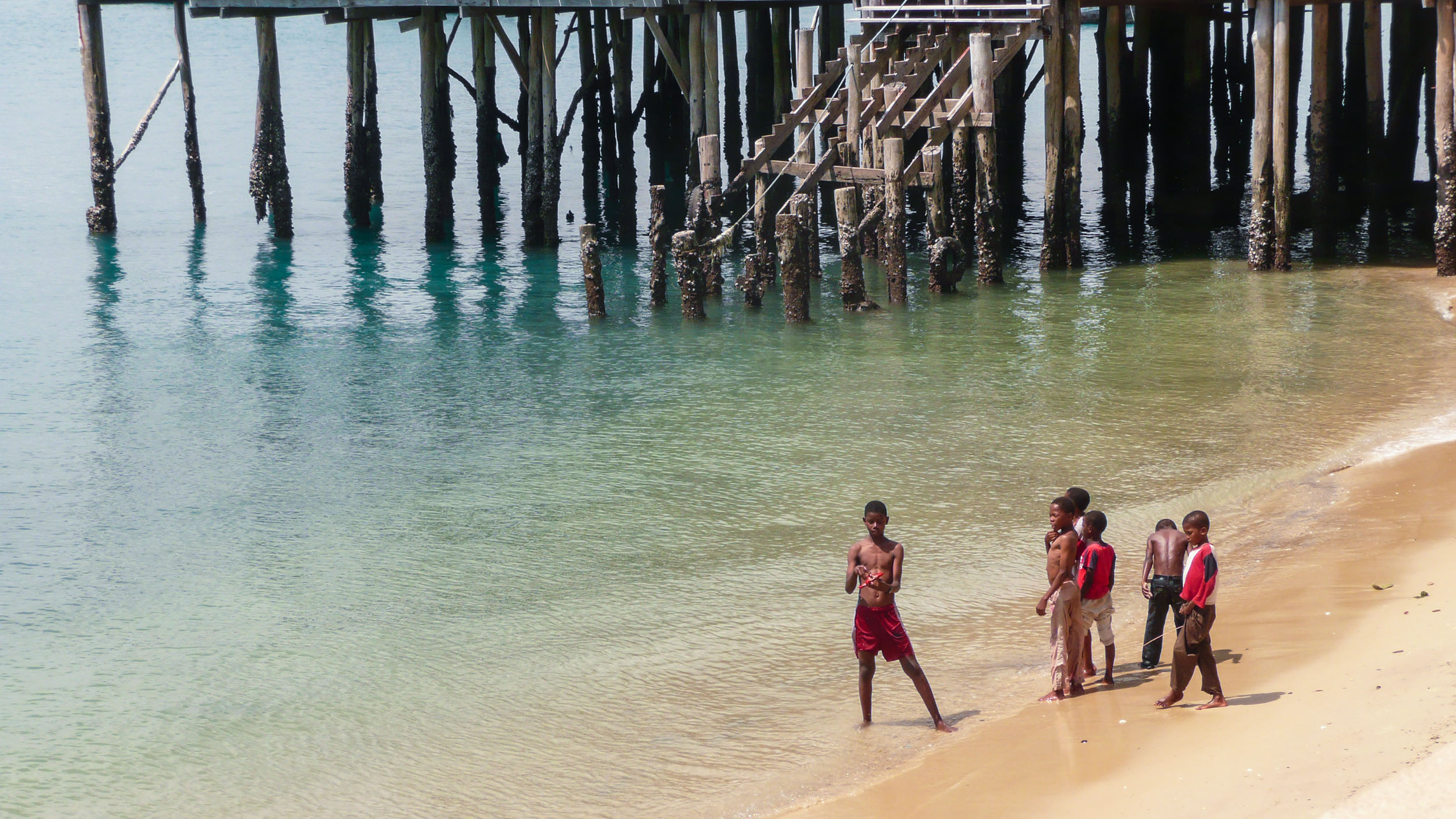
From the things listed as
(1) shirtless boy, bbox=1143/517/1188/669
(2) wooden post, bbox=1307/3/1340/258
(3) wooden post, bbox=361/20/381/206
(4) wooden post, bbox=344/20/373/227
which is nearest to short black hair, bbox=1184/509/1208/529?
(1) shirtless boy, bbox=1143/517/1188/669

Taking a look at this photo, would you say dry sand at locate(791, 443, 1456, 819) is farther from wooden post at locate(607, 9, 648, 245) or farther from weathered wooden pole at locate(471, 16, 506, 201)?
weathered wooden pole at locate(471, 16, 506, 201)

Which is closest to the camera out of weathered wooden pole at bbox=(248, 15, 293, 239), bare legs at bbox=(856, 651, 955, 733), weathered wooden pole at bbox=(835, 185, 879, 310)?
bare legs at bbox=(856, 651, 955, 733)

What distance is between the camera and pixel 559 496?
12.1m

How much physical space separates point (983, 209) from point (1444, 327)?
544cm

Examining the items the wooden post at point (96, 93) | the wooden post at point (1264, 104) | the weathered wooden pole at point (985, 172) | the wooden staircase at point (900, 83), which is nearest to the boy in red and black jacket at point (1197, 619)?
the wooden staircase at point (900, 83)

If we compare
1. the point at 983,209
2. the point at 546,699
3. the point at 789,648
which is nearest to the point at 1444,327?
the point at 983,209

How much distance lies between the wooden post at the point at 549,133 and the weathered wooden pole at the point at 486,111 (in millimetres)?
944

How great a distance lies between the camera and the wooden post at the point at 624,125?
1001 inches

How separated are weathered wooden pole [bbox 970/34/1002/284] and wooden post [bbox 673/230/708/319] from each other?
3.61 metres

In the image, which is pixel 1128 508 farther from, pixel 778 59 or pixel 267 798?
pixel 778 59

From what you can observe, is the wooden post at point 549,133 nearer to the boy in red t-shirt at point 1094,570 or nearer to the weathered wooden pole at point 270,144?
the weathered wooden pole at point 270,144

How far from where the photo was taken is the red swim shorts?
7.21 m

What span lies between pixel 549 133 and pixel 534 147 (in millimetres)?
326

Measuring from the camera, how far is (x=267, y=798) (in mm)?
7402
